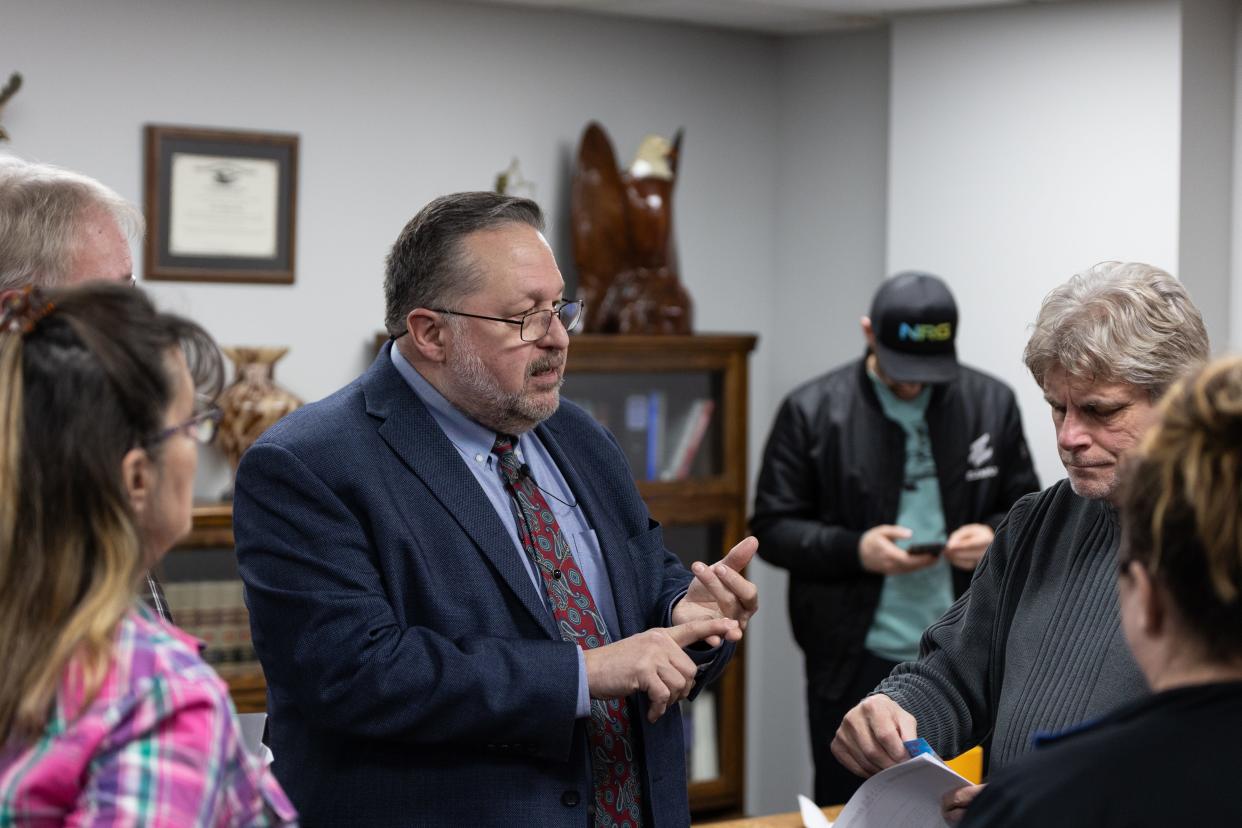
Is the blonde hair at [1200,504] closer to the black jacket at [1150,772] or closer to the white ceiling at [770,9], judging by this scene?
the black jacket at [1150,772]

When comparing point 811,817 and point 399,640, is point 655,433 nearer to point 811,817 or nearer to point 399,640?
point 811,817

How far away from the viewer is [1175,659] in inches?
A: 48.7

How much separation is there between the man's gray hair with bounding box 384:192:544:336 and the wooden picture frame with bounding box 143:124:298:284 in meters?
2.15

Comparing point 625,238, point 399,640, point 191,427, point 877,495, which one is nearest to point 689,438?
point 625,238

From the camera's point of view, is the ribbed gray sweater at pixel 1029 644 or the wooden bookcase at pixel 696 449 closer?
the ribbed gray sweater at pixel 1029 644

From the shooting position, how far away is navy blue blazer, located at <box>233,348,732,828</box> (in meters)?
2.00

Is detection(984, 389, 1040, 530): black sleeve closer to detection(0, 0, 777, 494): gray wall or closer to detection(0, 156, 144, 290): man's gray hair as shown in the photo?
detection(0, 0, 777, 494): gray wall

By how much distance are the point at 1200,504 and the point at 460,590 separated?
3.86 ft

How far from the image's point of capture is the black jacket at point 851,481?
379 centimetres

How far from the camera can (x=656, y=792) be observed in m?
2.21

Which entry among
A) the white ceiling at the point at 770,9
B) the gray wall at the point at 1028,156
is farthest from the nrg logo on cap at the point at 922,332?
the white ceiling at the point at 770,9

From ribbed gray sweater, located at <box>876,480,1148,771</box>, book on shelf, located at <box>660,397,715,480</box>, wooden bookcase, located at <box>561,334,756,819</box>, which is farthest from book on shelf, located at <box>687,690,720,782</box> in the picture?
ribbed gray sweater, located at <box>876,480,1148,771</box>

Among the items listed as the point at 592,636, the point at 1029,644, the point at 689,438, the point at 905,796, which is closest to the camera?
the point at 905,796

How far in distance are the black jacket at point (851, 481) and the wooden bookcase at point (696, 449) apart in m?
0.85
